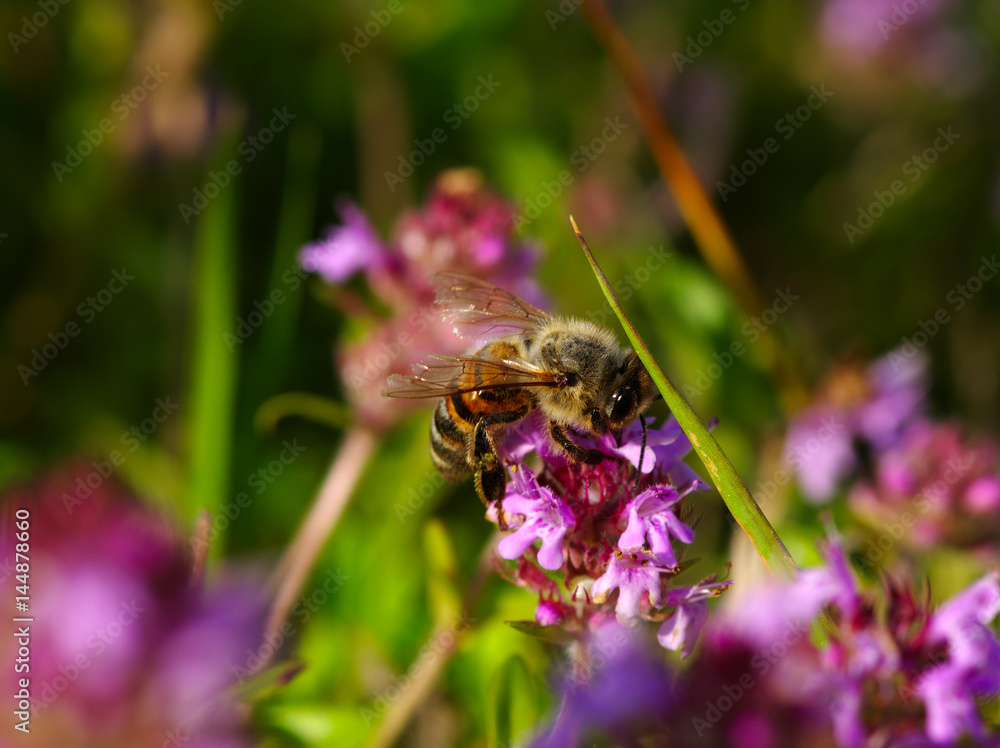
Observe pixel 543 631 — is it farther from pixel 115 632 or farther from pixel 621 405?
pixel 115 632

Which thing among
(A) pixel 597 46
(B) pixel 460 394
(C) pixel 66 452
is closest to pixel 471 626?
(B) pixel 460 394

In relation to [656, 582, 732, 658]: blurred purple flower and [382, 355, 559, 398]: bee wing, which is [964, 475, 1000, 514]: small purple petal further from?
[382, 355, 559, 398]: bee wing

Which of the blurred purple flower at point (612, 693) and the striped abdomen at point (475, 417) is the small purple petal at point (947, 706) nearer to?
the blurred purple flower at point (612, 693)

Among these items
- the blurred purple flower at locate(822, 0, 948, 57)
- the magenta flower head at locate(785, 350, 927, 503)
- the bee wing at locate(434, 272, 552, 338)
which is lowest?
the magenta flower head at locate(785, 350, 927, 503)

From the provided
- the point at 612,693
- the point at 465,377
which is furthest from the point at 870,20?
the point at 612,693

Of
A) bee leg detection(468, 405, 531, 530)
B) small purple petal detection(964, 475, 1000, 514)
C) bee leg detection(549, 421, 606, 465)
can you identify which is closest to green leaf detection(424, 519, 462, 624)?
bee leg detection(468, 405, 531, 530)
